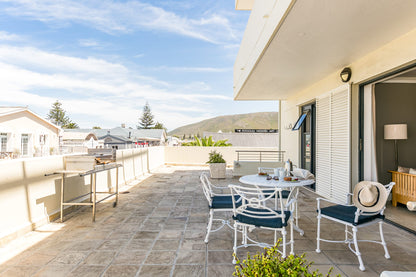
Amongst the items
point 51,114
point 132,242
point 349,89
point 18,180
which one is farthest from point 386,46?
point 51,114

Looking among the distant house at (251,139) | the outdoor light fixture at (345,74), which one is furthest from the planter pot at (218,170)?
the distant house at (251,139)

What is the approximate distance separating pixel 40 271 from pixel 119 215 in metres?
1.80

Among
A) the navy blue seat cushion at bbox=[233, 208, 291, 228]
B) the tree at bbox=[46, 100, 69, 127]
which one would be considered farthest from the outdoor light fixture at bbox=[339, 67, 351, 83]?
the tree at bbox=[46, 100, 69, 127]

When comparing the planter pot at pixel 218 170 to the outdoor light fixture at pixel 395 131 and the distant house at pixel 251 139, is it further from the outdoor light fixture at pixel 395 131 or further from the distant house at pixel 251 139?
the distant house at pixel 251 139

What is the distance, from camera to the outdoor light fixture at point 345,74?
4430 millimetres

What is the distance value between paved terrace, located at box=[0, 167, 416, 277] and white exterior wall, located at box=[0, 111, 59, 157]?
553 inches

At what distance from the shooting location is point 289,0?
2.48m

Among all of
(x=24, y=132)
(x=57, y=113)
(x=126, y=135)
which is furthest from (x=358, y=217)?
(x=57, y=113)

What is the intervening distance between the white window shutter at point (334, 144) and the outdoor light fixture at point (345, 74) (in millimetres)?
139

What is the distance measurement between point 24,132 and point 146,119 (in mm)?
40795

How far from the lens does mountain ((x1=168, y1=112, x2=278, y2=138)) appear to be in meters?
101

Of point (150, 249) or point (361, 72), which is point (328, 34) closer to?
point (361, 72)

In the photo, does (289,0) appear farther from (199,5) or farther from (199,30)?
(199,30)

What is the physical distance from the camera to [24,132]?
1814 cm
